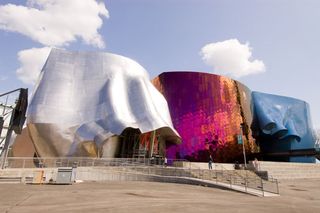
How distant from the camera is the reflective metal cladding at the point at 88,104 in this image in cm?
2822

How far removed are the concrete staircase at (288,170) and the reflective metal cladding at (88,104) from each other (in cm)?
1140

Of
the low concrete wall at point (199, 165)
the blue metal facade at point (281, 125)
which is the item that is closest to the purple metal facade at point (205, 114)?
the blue metal facade at point (281, 125)

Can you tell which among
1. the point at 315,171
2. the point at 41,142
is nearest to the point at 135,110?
the point at 41,142

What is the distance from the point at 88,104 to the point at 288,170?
81.0ft

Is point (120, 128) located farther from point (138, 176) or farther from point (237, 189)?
point (237, 189)

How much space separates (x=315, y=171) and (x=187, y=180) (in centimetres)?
A: 2328

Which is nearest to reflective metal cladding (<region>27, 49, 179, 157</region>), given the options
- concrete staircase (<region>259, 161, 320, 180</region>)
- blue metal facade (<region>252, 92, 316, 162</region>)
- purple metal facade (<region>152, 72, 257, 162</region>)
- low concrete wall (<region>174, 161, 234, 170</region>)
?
low concrete wall (<region>174, 161, 234, 170</region>)

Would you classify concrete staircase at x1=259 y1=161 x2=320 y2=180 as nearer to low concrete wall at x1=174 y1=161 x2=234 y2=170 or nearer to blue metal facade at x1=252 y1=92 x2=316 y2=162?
low concrete wall at x1=174 y1=161 x2=234 y2=170

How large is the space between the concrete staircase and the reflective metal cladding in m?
11.4

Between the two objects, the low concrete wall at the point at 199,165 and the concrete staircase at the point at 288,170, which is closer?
the low concrete wall at the point at 199,165

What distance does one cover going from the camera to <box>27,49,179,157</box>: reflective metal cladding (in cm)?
2822

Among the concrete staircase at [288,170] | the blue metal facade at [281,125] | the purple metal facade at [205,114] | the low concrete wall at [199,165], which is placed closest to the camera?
the low concrete wall at [199,165]

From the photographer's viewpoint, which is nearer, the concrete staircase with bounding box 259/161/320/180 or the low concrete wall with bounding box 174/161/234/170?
the low concrete wall with bounding box 174/161/234/170

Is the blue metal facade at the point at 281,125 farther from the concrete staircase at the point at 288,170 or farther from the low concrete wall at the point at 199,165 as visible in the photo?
the low concrete wall at the point at 199,165
